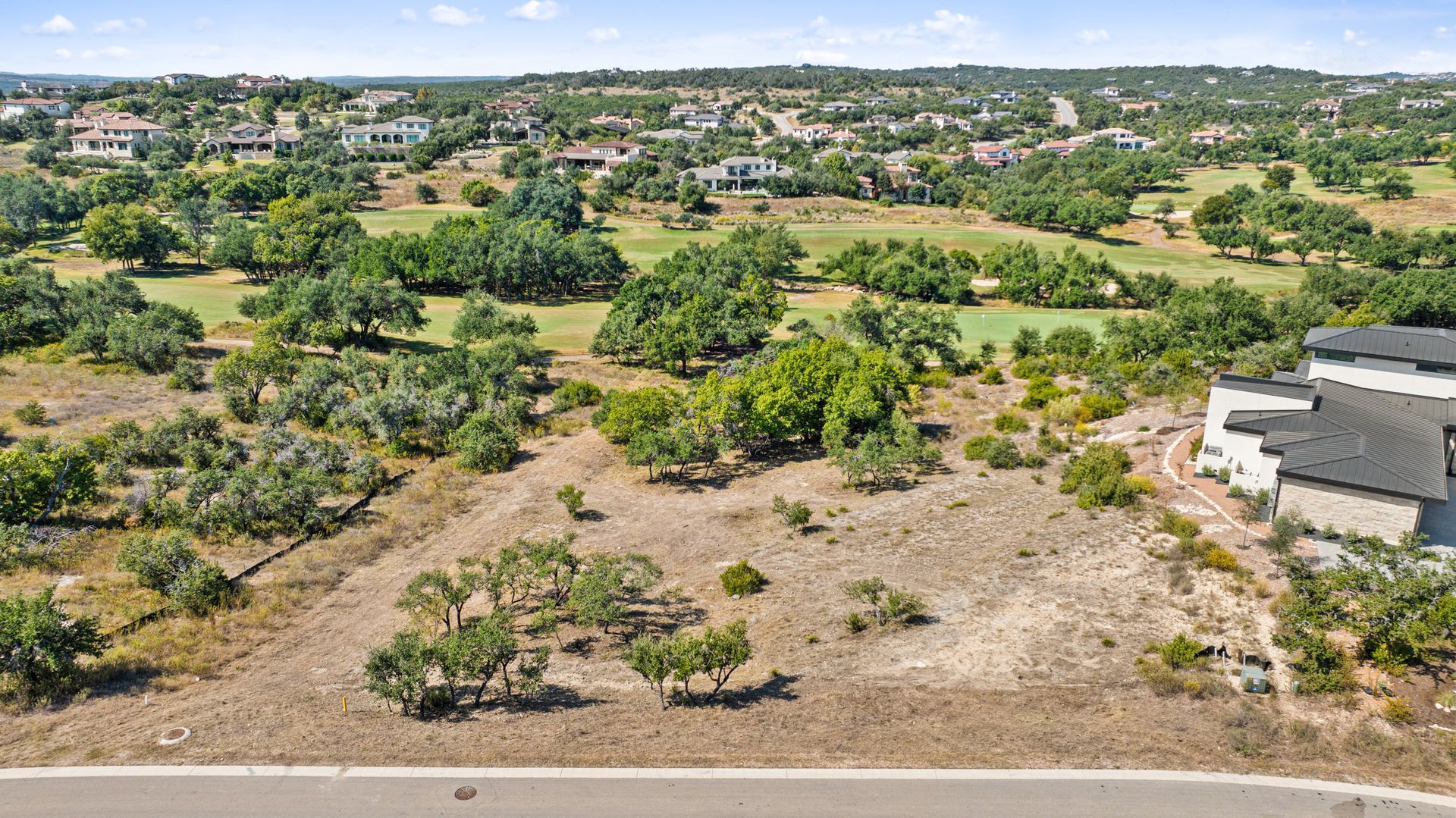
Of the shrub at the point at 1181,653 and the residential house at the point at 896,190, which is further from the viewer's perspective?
the residential house at the point at 896,190

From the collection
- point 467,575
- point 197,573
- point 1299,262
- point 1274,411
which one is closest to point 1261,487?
point 1274,411

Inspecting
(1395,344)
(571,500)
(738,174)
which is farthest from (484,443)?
(738,174)

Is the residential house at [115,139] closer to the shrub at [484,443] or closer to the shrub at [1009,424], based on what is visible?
the shrub at [484,443]

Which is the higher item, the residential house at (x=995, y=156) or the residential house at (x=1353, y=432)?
the residential house at (x=995, y=156)

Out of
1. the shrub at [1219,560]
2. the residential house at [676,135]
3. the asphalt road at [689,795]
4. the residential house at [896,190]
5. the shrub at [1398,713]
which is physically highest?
the residential house at [676,135]

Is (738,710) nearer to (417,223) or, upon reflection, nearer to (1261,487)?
(1261,487)

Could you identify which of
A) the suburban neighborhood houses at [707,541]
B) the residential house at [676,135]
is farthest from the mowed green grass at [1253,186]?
the residential house at [676,135]
